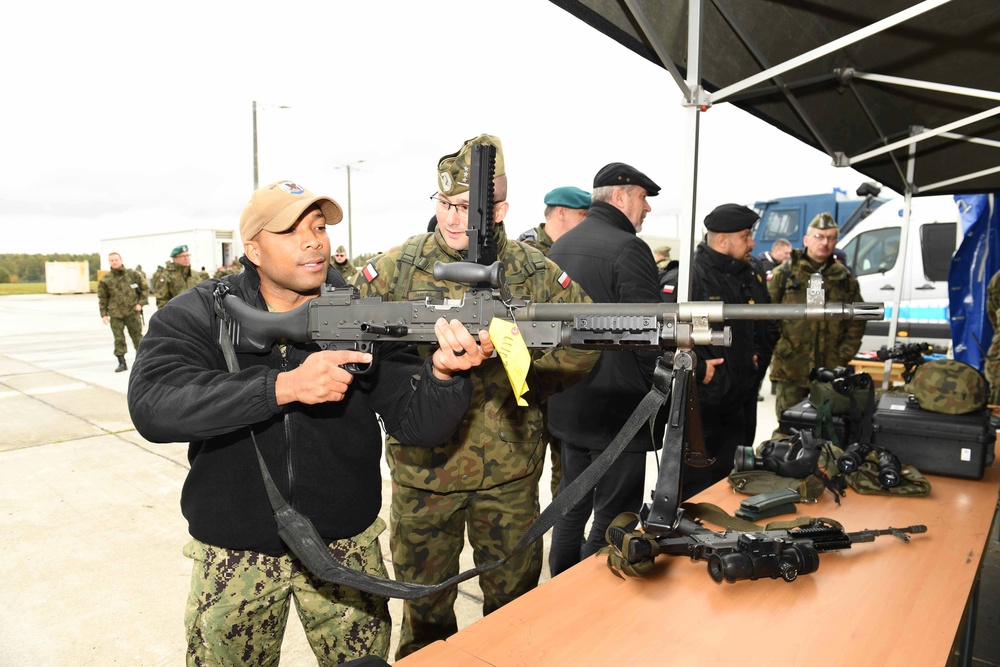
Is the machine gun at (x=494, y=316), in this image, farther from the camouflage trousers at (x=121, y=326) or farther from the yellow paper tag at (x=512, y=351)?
the camouflage trousers at (x=121, y=326)

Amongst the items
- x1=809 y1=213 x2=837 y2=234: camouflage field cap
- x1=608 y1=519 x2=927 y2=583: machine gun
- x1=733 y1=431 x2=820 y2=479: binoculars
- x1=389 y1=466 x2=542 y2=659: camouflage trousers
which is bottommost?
x1=389 y1=466 x2=542 y2=659: camouflage trousers

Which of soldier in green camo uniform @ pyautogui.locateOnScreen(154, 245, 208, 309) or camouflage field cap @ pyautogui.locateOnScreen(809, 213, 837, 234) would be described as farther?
soldier in green camo uniform @ pyautogui.locateOnScreen(154, 245, 208, 309)

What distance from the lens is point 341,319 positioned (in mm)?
2014

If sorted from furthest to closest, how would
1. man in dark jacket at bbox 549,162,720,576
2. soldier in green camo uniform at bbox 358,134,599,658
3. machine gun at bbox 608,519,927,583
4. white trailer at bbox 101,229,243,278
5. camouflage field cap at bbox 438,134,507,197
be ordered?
1. white trailer at bbox 101,229,243,278
2. man in dark jacket at bbox 549,162,720,576
3. soldier in green camo uniform at bbox 358,134,599,658
4. camouflage field cap at bbox 438,134,507,197
5. machine gun at bbox 608,519,927,583

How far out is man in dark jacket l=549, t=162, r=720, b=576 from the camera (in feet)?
11.1

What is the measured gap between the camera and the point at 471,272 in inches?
73.6

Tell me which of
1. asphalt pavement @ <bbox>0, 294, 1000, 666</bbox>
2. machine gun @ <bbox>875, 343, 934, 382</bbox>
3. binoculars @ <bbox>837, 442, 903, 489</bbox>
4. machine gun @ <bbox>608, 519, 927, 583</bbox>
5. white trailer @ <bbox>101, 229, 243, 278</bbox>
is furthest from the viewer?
white trailer @ <bbox>101, 229, 243, 278</bbox>

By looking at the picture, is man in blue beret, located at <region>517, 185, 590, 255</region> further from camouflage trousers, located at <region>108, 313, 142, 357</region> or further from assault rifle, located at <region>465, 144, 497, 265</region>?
camouflage trousers, located at <region>108, 313, 142, 357</region>

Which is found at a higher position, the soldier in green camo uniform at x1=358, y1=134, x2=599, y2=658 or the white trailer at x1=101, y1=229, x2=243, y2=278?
the white trailer at x1=101, y1=229, x2=243, y2=278

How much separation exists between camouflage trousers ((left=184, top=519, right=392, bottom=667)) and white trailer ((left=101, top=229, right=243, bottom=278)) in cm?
2632

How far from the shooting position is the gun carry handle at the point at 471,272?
1.86 metres

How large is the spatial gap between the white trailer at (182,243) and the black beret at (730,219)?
25.0 meters

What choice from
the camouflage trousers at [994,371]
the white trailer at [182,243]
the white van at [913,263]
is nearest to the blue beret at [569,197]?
the camouflage trousers at [994,371]

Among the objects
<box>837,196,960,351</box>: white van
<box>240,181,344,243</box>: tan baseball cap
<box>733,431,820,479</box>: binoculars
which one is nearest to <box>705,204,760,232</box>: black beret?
<box>733,431,820,479</box>: binoculars
